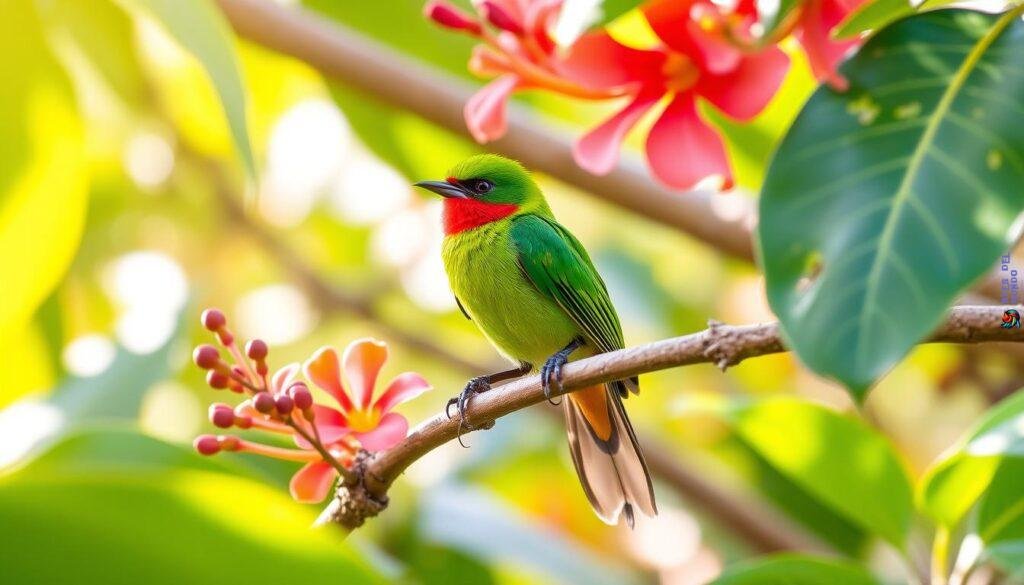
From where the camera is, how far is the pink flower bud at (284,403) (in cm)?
178

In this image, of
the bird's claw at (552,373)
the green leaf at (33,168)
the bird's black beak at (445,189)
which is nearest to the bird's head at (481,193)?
the bird's black beak at (445,189)

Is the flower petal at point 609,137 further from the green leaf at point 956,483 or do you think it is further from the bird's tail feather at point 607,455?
the green leaf at point 956,483

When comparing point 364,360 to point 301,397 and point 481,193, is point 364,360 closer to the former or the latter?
point 301,397

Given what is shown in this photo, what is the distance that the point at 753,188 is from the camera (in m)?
3.29

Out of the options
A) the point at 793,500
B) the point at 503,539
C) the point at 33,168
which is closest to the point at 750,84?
the point at 503,539

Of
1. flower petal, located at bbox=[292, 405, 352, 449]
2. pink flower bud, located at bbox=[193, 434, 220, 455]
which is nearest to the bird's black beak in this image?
flower petal, located at bbox=[292, 405, 352, 449]

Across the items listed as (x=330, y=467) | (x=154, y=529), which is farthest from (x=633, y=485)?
(x=154, y=529)

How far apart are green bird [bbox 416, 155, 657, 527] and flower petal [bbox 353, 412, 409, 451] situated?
990 millimetres

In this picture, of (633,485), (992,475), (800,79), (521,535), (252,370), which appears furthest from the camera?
(521,535)

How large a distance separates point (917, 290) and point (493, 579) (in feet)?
8.61

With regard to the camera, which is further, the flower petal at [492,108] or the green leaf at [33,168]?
the green leaf at [33,168]

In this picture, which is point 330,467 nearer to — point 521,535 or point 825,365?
point 825,365

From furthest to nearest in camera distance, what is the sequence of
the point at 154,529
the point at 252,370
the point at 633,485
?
1. the point at 633,485
2. the point at 252,370
3. the point at 154,529

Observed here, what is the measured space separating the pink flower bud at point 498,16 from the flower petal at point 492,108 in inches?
4.6
